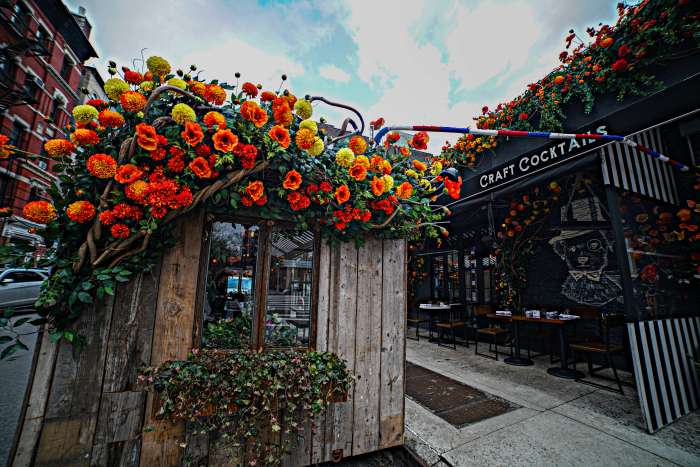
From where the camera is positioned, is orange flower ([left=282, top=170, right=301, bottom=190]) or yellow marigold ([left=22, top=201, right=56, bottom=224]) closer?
yellow marigold ([left=22, top=201, right=56, bottom=224])

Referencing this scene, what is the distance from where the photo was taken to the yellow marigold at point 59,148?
1.41 m

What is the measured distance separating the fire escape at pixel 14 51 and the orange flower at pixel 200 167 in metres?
14.2

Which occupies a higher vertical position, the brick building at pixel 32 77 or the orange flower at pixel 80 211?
the brick building at pixel 32 77

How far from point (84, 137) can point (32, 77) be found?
19.1m

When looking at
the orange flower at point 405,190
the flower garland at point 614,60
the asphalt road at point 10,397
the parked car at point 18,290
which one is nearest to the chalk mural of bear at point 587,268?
the flower garland at point 614,60

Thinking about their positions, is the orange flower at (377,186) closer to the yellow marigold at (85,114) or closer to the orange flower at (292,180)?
the orange flower at (292,180)

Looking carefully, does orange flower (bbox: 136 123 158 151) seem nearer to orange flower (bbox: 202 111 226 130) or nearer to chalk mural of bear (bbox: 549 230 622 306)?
orange flower (bbox: 202 111 226 130)

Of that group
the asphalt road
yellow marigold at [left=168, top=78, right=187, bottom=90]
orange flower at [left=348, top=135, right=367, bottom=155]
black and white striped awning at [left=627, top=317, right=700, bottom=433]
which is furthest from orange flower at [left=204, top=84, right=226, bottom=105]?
black and white striped awning at [left=627, top=317, right=700, bottom=433]

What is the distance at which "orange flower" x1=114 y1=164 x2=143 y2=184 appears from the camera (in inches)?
56.7

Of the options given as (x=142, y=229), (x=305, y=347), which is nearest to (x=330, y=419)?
(x=305, y=347)

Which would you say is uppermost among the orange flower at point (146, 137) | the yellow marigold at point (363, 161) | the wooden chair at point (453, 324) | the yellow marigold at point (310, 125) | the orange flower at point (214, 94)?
the orange flower at point (214, 94)

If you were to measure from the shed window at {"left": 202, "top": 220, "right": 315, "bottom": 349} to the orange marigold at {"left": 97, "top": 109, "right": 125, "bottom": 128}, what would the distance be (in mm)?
787

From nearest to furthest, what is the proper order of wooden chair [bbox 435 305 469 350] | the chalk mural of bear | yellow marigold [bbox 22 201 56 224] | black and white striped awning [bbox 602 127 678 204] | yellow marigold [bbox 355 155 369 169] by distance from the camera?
yellow marigold [bbox 22 201 56 224], yellow marigold [bbox 355 155 369 169], black and white striped awning [bbox 602 127 678 204], the chalk mural of bear, wooden chair [bbox 435 305 469 350]

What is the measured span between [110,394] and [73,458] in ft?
1.11
